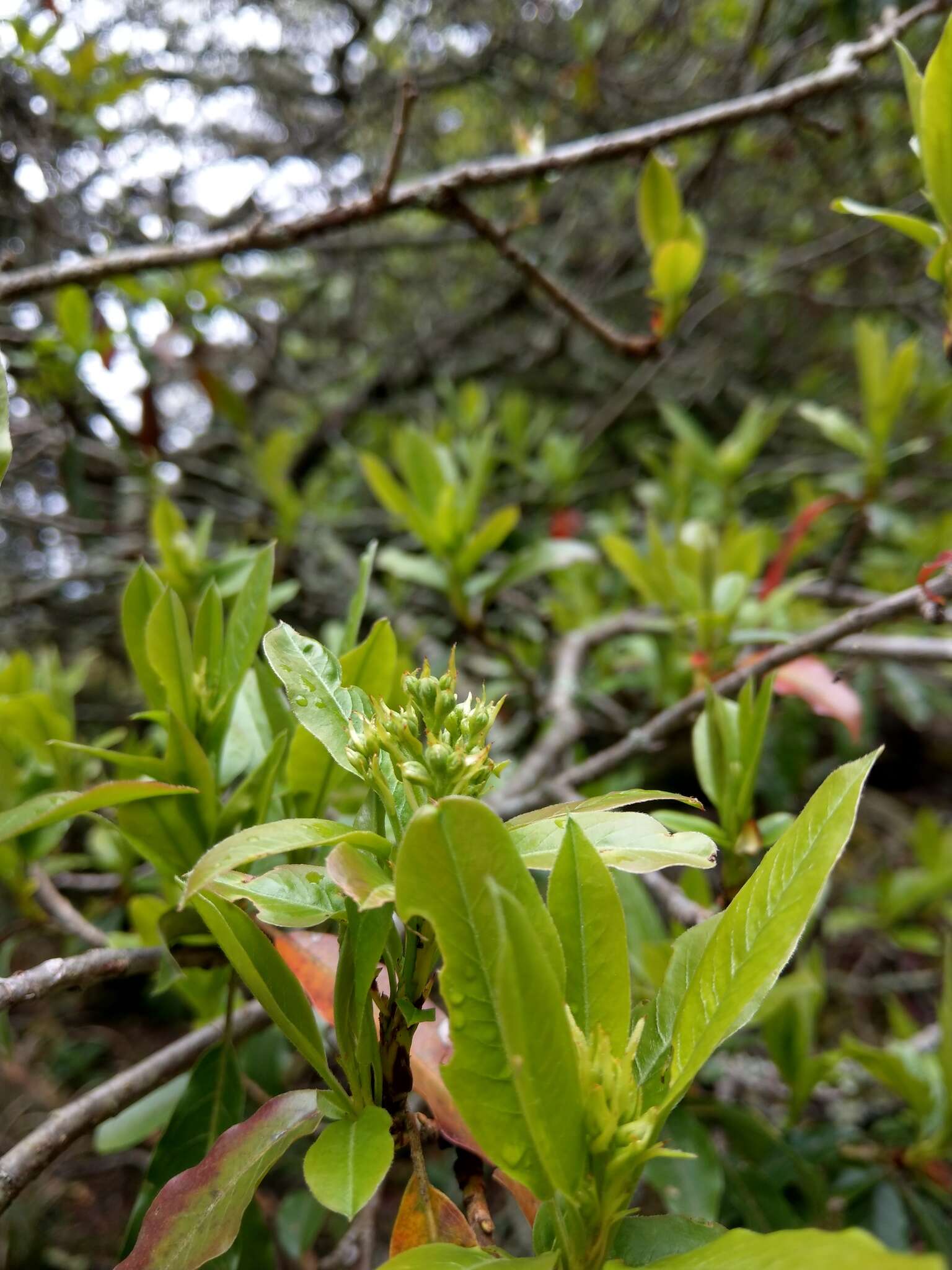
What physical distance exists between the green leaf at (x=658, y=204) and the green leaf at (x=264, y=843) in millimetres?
988

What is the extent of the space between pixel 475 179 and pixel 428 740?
80 cm

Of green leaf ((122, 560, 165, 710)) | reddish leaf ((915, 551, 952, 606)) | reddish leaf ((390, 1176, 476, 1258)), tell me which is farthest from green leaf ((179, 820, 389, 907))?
reddish leaf ((915, 551, 952, 606))

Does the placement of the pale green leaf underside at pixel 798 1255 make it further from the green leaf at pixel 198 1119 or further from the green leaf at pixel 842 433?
the green leaf at pixel 842 433

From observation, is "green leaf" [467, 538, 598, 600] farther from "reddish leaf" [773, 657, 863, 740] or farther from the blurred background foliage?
"reddish leaf" [773, 657, 863, 740]

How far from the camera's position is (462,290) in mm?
A: 3254

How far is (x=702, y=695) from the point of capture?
3.04ft

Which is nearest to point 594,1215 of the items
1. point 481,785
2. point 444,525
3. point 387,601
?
point 481,785

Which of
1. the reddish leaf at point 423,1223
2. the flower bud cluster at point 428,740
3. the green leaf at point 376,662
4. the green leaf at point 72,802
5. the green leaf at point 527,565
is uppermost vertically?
the green leaf at point 527,565

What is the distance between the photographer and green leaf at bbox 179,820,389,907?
1.20ft

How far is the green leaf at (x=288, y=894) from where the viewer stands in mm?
421

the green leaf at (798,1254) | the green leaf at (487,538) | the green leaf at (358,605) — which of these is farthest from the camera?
the green leaf at (487,538)

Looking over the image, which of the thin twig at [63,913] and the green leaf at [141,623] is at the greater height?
the green leaf at [141,623]

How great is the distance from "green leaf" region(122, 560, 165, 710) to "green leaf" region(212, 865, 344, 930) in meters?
0.29

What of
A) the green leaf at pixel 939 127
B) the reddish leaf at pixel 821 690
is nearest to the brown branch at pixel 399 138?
the green leaf at pixel 939 127
